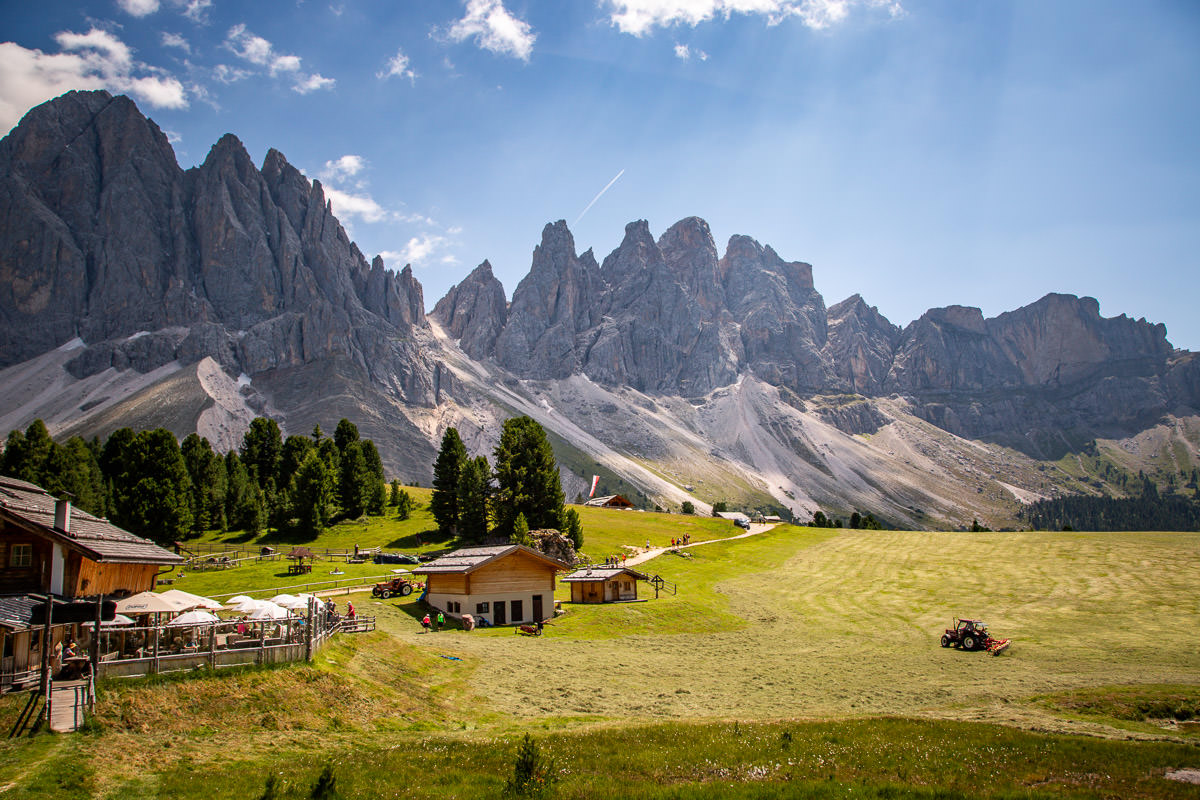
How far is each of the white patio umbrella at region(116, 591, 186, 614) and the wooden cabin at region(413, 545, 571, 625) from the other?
18.6 metres

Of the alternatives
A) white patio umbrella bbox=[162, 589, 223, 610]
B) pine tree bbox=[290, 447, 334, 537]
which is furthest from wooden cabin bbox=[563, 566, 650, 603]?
pine tree bbox=[290, 447, 334, 537]

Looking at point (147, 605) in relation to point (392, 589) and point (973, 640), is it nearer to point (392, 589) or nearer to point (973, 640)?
point (392, 589)

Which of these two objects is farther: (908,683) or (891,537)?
(891,537)

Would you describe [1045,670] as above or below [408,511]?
below

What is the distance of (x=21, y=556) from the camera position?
24.4 m

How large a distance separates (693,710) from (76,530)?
25899 mm

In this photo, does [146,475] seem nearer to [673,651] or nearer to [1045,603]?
[673,651]

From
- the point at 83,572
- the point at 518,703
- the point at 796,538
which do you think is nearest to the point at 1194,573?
the point at 796,538

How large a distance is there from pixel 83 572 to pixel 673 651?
28.4m

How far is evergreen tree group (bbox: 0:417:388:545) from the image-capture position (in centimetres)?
6216

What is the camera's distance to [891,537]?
96.4m

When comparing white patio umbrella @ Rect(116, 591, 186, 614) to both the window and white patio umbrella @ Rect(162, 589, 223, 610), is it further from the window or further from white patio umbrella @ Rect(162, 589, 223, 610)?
the window

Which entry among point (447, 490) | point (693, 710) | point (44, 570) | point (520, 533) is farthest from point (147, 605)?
point (447, 490)

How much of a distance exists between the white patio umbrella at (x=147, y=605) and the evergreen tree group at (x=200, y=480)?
28108 mm
